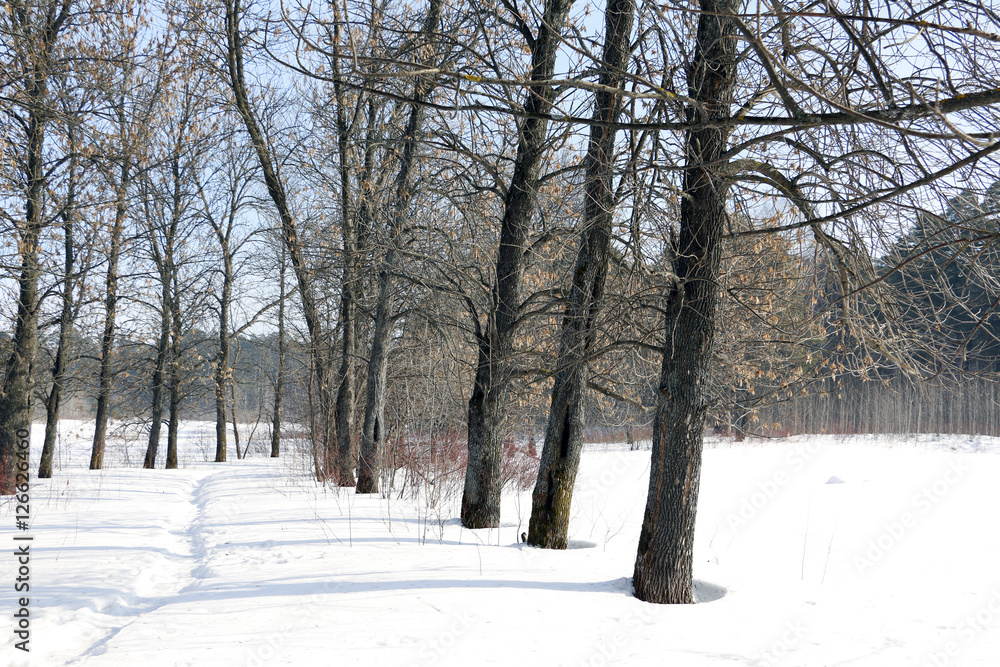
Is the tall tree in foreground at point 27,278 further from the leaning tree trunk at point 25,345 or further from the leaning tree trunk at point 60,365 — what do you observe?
the leaning tree trunk at point 60,365

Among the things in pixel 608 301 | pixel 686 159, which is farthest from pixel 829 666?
pixel 608 301

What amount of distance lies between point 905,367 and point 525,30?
5271 millimetres

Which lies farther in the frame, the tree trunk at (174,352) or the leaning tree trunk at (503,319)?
the tree trunk at (174,352)

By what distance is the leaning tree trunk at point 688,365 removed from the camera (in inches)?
200

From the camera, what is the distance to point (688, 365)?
526cm

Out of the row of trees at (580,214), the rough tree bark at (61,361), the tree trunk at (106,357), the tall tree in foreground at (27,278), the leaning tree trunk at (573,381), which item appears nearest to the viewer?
the row of trees at (580,214)

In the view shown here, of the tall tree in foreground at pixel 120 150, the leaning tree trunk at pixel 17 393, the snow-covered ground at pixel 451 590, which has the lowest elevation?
the snow-covered ground at pixel 451 590

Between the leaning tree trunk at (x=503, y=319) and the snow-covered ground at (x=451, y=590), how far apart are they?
52cm

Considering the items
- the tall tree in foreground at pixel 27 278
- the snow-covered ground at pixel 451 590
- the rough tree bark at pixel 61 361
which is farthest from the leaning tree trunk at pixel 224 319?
the snow-covered ground at pixel 451 590

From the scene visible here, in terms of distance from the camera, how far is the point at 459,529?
793cm

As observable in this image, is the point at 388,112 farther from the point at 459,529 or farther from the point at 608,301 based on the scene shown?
the point at 459,529

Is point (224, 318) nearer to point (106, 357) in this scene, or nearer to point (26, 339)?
point (106, 357)

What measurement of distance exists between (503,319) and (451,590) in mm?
3750

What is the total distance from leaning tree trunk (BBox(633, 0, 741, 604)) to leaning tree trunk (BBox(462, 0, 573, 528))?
2.64 meters
